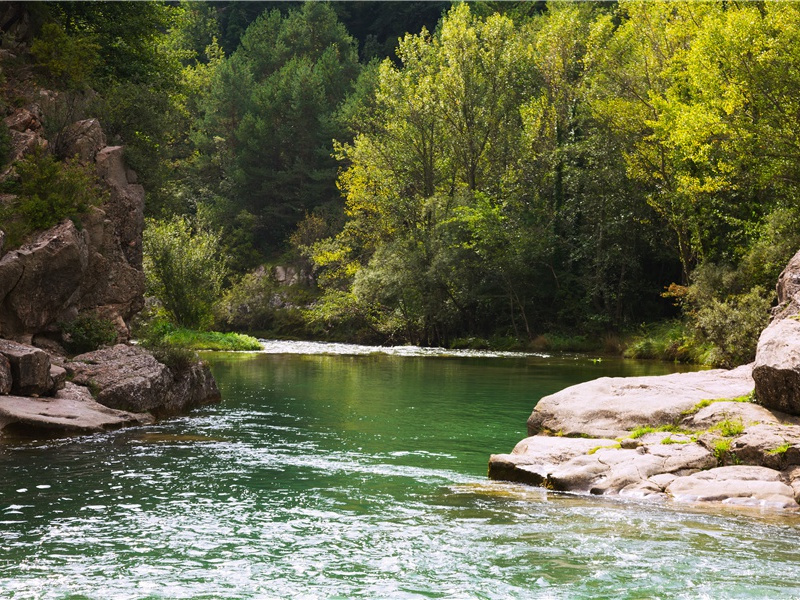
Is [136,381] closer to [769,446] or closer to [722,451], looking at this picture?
[722,451]

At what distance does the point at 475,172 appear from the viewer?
2227 inches

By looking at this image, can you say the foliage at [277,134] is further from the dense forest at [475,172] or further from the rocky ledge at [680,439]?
the rocky ledge at [680,439]

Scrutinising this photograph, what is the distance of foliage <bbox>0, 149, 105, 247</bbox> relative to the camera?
21.1 metres

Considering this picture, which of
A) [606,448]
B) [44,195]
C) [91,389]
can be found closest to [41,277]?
[44,195]

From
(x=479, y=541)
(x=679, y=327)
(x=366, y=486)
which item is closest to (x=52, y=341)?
(x=366, y=486)

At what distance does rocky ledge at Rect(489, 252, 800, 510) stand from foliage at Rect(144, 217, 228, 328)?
107 feet

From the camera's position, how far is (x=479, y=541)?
996 cm

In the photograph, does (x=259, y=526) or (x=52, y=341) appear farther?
(x=52, y=341)

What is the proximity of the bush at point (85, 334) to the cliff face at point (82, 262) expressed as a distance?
0.83 feet

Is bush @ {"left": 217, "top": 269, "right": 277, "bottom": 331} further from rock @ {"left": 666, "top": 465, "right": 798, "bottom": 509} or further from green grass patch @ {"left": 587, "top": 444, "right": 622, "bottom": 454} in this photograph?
rock @ {"left": 666, "top": 465, "right": 798, "bottom": 509}

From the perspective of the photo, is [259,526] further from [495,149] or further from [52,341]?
[495,149]

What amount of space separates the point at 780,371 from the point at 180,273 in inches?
1476

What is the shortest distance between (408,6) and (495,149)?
149ft

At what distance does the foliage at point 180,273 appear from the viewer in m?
45.2
